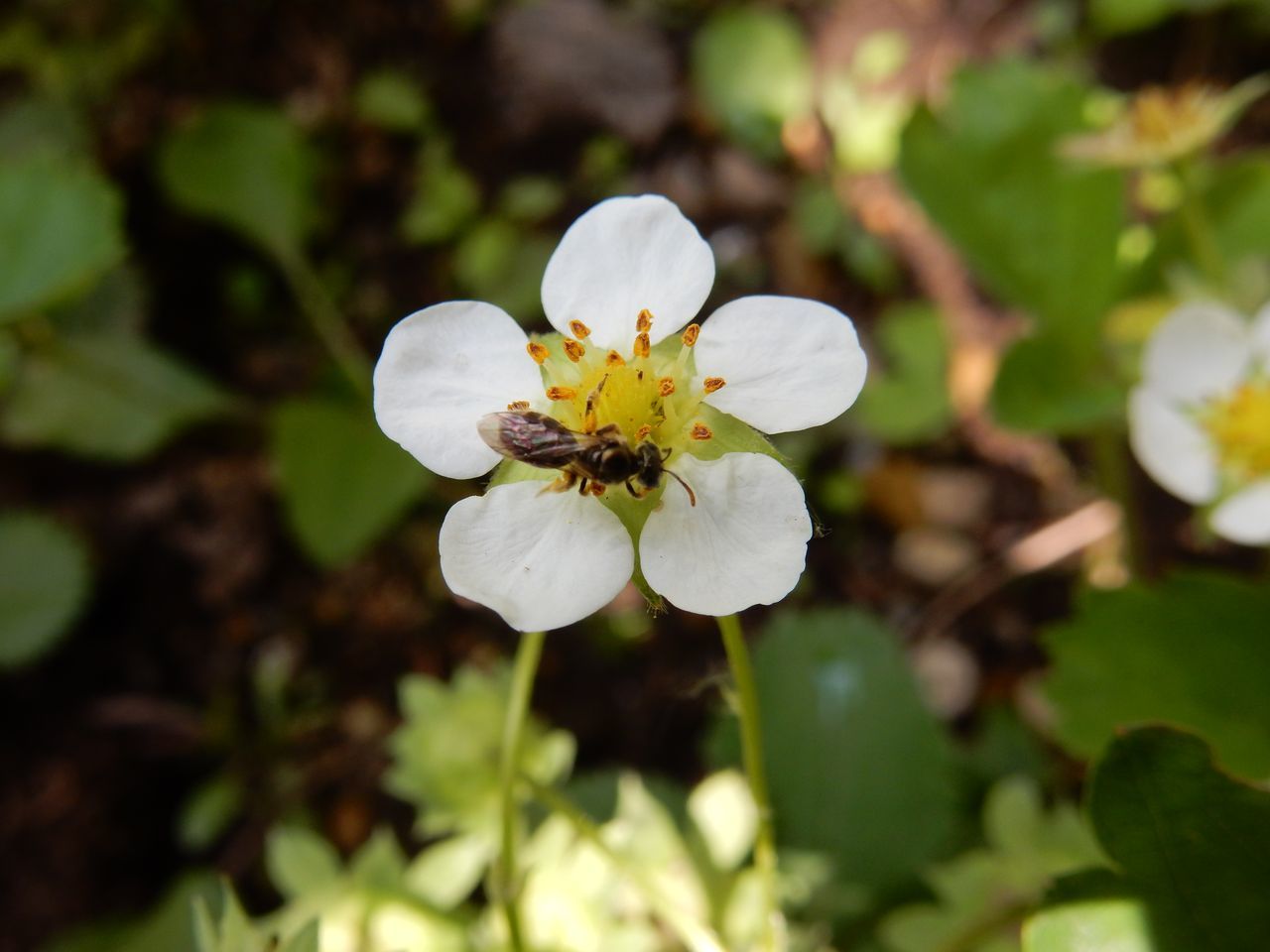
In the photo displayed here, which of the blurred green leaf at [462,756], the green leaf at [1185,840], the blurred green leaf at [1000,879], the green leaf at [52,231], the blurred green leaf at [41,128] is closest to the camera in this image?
the green leaf at [1185,840]

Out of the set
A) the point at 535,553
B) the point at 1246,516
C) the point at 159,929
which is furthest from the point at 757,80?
the point at 159,929

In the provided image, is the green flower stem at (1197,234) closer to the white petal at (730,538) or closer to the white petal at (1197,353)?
the white petal at (1197,353)

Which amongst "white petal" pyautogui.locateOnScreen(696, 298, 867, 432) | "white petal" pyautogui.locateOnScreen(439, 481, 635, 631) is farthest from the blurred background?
"white petal" pyautogui.locateOnScreen(696, 298, 867, 432)

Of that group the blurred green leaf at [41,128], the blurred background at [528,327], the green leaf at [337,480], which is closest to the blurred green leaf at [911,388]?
the blurred background at [528,327]

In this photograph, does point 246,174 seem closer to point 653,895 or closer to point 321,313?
point 321,313

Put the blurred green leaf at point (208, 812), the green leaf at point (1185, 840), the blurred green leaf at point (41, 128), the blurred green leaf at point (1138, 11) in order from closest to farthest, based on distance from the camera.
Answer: the green leaf at point (1185, 840), the blurred green leaf at point (208, 812), the blurred green leaf at point (1138, 11), the blurred green leaf at point (41, 128)

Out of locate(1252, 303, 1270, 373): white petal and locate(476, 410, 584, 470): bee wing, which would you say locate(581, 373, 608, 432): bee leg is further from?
locate(1252, 303, 1270, 373): white petal

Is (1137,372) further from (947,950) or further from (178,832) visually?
(178,832)
